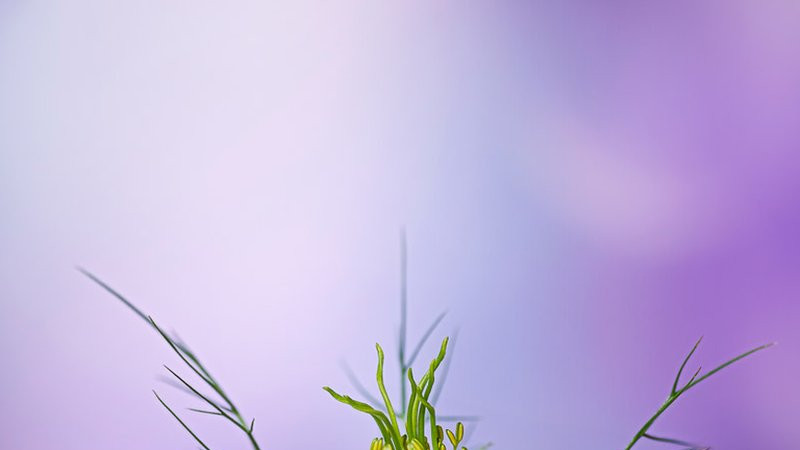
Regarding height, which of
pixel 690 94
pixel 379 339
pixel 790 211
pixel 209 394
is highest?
pixel 690 94

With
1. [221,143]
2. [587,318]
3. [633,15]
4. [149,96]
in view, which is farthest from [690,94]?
[149,96]

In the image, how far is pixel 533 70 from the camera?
50.7 inches

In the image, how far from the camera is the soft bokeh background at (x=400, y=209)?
119cm

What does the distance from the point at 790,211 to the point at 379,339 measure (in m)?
0.70

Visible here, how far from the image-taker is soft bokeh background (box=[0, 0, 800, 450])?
119 cm

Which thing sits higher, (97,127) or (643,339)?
(97,127)

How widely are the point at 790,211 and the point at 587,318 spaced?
1.20ft

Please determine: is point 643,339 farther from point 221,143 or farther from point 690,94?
point 221,143

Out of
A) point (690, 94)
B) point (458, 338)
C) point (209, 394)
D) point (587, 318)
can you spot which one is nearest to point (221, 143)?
point (209, 394)

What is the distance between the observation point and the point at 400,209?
128 cm

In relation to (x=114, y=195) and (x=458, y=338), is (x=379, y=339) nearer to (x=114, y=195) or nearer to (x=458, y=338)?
(x=458, y=338)

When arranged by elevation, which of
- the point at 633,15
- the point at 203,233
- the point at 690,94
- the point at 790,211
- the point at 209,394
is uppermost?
the point at 633,15

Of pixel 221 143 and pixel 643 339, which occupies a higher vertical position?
pixel 221 143

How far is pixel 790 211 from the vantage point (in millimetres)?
1198
